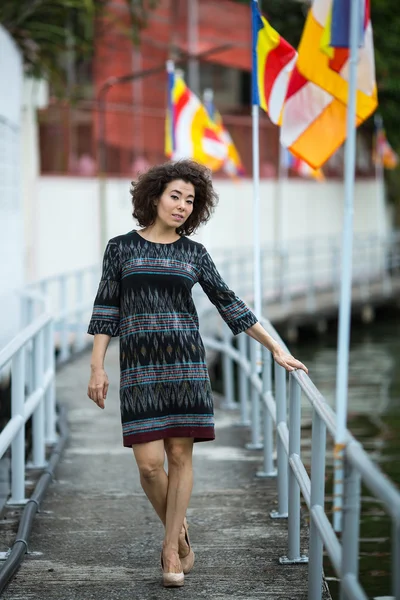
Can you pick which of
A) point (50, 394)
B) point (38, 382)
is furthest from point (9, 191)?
point (38, 382)

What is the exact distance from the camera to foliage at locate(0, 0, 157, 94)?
1850 centimetres

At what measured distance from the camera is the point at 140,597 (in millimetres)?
5441

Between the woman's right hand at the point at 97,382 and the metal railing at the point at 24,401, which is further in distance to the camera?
the metal railing at the point at 24,401

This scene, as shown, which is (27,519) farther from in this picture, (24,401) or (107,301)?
(107,301)

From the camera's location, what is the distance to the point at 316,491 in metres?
5.10

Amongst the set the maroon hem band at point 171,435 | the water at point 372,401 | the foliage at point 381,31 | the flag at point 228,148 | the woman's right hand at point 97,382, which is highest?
the foliage at point 381,31

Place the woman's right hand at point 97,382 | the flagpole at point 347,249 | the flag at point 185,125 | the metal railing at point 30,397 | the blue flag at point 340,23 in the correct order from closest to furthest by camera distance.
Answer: the flagpole at point 347,249 < the blue flag at point 340,23 < the woman's right hand at point 97,382 < the metal railing at point 30,397 < the flag at point 185,125

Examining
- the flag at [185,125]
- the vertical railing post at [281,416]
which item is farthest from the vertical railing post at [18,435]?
the flag at [185,125]

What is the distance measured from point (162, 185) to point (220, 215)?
876 inches

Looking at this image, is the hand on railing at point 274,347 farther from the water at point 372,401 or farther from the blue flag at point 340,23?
the water at point 372,401

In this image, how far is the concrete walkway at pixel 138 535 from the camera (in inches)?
221

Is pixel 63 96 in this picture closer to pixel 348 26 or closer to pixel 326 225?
pixel 326 225

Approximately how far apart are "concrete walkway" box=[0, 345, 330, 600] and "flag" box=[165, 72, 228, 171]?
10647 mm

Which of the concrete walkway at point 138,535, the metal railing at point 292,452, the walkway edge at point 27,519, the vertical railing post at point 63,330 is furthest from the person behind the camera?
the vertical railing post at point 63,330
